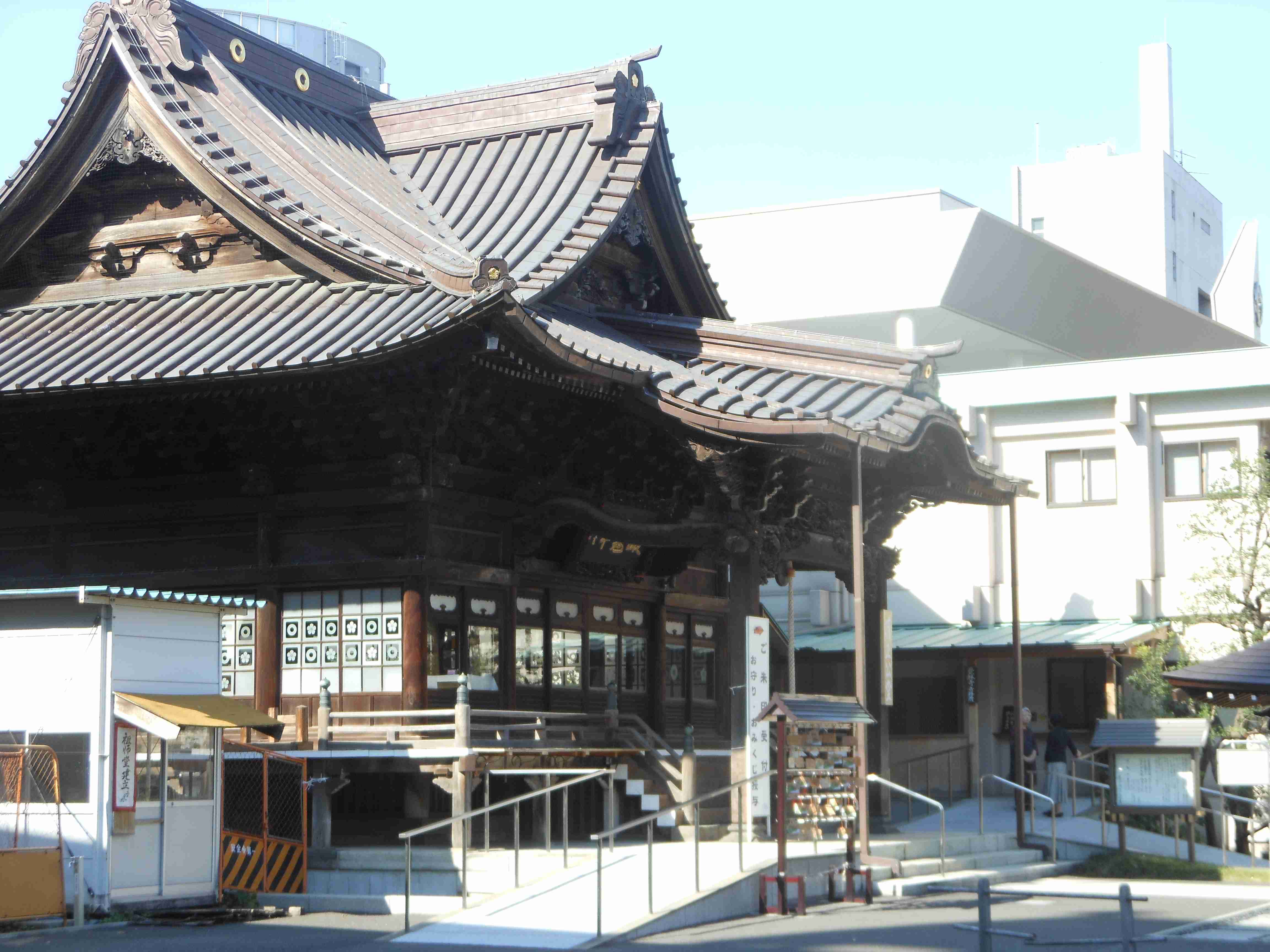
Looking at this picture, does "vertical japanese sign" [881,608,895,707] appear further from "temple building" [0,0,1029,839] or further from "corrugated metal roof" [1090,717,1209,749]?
"corrugated metal roof" [1090,717,1209,749]

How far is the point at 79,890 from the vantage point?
14.0 m

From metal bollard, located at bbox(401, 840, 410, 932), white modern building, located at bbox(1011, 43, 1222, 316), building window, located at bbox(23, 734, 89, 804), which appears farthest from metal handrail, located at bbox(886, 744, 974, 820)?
white modern building, located at bbox(1011, 43, 1222, 316)

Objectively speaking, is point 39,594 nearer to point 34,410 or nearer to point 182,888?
point 182,888

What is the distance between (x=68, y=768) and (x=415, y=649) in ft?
15.8

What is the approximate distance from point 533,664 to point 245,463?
4.35 meters

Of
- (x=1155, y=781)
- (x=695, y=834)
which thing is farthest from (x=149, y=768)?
(x=1155, y=781)

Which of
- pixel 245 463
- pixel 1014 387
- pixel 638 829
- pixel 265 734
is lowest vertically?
pixel 638 829

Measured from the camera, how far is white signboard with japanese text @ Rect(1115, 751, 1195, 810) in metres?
20.5

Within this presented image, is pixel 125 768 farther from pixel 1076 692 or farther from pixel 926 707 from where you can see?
pixel 1076 692

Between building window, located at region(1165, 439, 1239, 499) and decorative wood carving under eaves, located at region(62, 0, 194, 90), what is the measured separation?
19770 mm

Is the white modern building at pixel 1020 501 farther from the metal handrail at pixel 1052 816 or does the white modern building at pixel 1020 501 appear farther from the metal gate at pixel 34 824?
the metal gate at pixel 34 824

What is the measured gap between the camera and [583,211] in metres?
21.7

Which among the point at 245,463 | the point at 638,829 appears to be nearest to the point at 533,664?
the point at 638,829

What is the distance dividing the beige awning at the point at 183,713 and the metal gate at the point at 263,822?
0.78m
